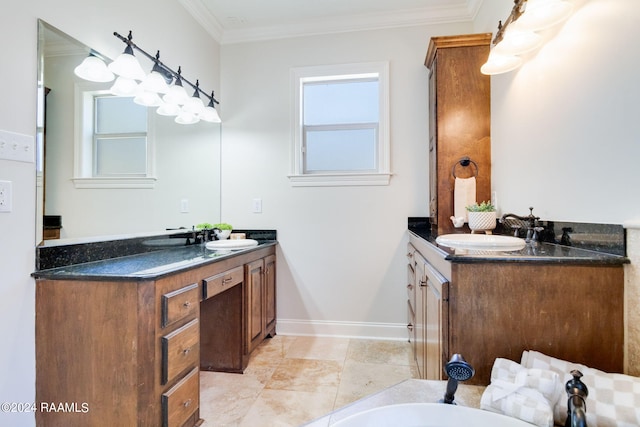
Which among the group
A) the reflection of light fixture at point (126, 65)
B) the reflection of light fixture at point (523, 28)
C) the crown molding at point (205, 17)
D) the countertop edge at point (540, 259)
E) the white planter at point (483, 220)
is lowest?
the countertop edge at point (540, 259)

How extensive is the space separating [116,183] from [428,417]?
188 cm

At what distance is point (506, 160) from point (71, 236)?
246cm

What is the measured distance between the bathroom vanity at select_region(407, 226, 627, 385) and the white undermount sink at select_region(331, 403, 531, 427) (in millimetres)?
391

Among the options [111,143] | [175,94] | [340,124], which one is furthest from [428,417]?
[340,124]

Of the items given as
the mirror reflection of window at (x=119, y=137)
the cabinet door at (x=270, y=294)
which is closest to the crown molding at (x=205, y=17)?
the mirror reflection of window at (x=119, y=137)

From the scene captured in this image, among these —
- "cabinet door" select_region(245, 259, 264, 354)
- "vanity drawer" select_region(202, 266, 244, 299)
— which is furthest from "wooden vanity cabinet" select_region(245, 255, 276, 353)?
"vanity drawer" select_region(202, 266, 244, 299)

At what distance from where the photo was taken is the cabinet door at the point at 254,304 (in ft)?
7.20

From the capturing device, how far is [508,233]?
76.2 inches

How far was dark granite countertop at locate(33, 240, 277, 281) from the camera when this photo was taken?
1270mm

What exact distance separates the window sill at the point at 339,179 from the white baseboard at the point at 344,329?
120 cm

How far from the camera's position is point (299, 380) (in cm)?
201

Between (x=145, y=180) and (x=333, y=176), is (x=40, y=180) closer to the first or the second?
(x=145, y=180)
